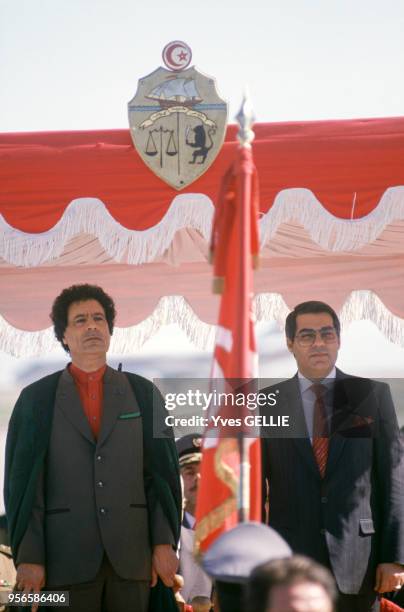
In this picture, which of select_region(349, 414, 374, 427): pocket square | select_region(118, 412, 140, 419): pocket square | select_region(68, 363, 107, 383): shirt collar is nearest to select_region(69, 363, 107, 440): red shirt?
select_region(68, 363, 107, 383): shirt collar

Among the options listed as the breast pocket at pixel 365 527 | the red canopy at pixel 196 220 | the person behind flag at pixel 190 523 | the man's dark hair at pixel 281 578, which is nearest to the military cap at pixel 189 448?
the person behind flag at pixel 190 523

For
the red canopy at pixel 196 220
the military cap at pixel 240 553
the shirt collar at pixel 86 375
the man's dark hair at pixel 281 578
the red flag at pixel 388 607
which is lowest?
the red flag at pixel 388 607

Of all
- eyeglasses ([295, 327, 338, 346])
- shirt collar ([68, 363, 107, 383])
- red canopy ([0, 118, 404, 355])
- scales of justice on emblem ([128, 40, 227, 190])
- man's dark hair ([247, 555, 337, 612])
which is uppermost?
scales of justice on emblem ([128, 40, 227, 190])

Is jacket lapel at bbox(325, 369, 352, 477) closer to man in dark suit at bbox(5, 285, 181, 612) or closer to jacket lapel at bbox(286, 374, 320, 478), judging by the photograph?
jacket lapel at bbox(286, 374, 320, 478)

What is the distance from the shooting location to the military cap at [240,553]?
345 centimetres

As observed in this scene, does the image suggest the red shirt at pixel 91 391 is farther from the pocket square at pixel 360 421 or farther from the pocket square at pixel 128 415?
the pocket square at pixel 360 421

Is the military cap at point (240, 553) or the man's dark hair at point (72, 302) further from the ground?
the man's dark hair at point (72, 302)

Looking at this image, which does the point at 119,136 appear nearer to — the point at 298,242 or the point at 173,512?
the point at 298,242

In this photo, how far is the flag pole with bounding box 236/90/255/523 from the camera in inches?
155

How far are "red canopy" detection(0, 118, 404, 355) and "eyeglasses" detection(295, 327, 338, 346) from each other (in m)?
0.42

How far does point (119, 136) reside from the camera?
5.68 metres

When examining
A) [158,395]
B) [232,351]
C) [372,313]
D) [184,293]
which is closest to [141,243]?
[184,293]

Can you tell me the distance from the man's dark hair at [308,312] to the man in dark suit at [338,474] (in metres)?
0.06

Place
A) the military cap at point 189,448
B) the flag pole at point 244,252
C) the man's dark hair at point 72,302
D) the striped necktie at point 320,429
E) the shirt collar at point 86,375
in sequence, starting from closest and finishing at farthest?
the flag pole at point 244,252 < the striped necktie at point 320,429 < the shirt collar at point 86,375 < the man's dark hair at point 72,302 < the military cap at point 189,448
